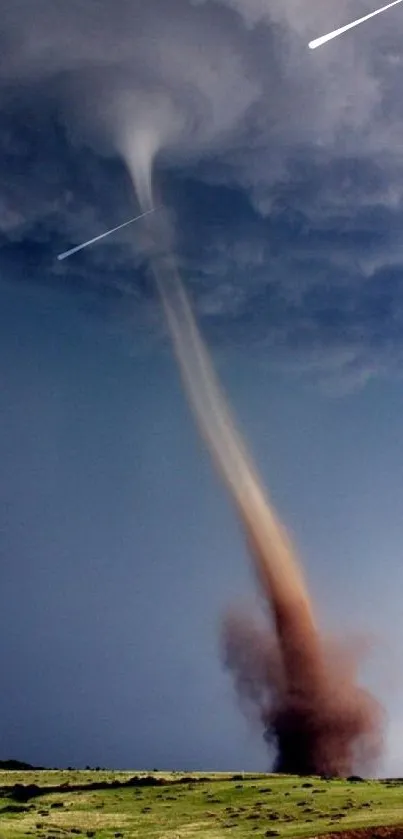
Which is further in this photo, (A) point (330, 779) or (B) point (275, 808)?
(A) point (330, 779)

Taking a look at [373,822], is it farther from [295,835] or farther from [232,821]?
[232,821]

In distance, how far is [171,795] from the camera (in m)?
115

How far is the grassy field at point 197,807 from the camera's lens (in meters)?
86.4

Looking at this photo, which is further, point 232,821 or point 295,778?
point 295,778

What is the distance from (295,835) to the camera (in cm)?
7962

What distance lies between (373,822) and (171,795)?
133 feet

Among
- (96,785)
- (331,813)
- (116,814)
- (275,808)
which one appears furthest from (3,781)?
(331,813)

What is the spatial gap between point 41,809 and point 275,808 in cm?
3015

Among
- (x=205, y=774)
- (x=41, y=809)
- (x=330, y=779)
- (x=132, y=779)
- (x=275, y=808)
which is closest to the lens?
(x=275, y=808)

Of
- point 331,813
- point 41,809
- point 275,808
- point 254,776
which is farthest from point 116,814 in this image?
point 254,776

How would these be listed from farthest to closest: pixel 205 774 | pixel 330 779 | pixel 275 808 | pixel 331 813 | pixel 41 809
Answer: pixel 205 774, pixel 330 779, pixel 41 809, pixel 275 808, pixel 331 813

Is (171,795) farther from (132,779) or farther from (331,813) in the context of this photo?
(331,813)

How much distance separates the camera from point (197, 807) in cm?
10369

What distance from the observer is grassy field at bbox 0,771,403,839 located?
283 ft
